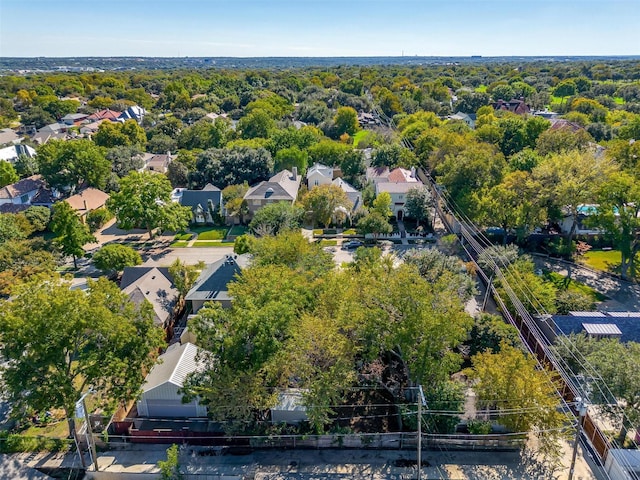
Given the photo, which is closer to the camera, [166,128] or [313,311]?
[313,311]

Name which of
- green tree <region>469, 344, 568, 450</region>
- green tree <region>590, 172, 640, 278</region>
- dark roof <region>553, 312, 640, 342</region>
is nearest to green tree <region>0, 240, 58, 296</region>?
green tree <region>469, 344, 568, 450</region>

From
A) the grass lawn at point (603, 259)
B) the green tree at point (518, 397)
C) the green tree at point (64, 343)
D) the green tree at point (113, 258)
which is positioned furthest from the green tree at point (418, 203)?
the green tree at point (64, 343)

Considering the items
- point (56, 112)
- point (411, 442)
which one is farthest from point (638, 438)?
point (56, 112)

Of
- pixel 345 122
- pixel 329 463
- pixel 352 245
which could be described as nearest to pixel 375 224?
pixel 352 245

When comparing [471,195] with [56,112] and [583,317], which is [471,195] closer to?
[583,317]

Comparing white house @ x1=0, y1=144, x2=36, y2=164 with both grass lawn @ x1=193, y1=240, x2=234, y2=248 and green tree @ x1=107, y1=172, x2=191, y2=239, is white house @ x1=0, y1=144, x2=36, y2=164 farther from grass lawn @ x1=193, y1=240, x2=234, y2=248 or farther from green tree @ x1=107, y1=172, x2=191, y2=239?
grass lawn @ x1=193, y1=240, x2=234, y2=248

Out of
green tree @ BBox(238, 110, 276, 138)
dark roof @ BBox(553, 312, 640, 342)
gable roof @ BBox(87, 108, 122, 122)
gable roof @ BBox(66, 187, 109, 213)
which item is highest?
green tree @ BBox(238, 110, 276, 138)

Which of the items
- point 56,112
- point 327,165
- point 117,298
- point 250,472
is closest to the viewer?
point 250,472

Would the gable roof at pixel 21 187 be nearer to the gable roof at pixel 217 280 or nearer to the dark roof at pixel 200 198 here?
the dark roof at pixel 200 198
